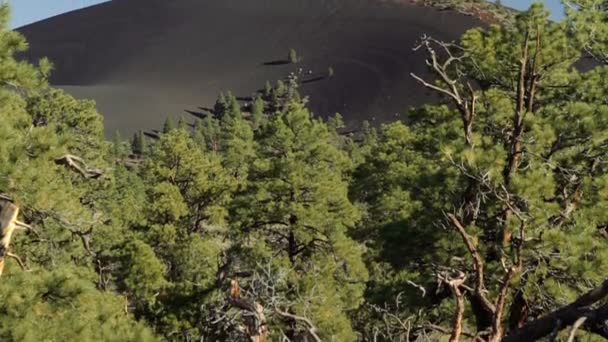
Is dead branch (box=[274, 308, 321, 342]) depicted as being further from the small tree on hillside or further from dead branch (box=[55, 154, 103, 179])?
the small tree on hillside

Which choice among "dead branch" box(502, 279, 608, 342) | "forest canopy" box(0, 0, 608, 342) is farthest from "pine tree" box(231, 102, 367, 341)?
"dead branch" box(502, 279, 608, 342)

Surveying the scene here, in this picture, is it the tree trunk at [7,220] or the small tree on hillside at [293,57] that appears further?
the small tree on hillside at [293,57]

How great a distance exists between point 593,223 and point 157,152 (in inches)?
789

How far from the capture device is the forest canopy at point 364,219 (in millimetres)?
7348

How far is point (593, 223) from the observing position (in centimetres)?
899

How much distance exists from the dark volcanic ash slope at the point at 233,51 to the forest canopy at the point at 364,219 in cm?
6766

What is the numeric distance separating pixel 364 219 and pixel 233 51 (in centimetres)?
10234

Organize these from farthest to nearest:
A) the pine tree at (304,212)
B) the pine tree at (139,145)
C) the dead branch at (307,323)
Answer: the pine tree at (139,145) < the pine tree at (304,212) < the dead branch at (307,323)

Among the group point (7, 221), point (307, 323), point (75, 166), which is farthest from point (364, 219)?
point (307, 323)

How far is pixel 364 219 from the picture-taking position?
1083 inches

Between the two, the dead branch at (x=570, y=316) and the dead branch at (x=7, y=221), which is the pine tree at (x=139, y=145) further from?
the dead branch at (x=570, y=316)

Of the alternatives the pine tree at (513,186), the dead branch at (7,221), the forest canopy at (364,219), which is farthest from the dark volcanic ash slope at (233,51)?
the dead branch at (7,221)

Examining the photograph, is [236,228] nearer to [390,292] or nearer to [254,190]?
[254,190]

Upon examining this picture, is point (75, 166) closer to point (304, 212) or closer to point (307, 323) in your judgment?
point (307, 323)
